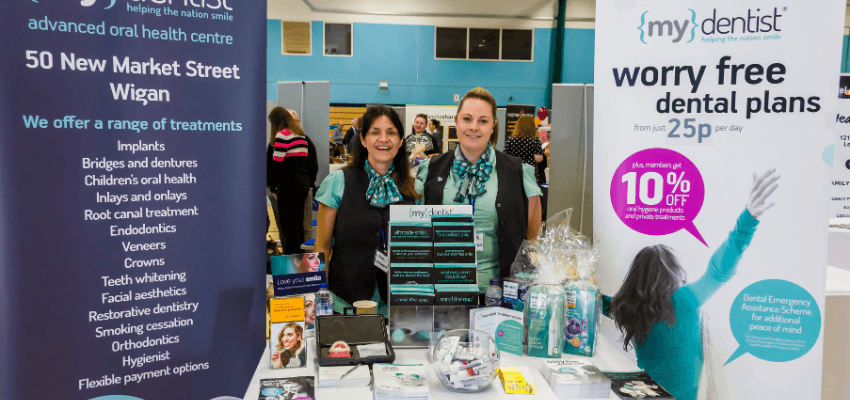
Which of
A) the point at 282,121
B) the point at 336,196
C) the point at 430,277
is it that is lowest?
the point at 430,277

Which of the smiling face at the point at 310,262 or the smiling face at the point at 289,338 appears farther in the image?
the smiling face at the point at 310,262

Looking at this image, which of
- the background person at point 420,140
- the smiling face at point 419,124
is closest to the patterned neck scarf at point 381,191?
the background person at point 420,140

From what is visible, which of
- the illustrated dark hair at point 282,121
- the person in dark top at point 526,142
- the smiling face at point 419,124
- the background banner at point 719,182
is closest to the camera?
the background banner at point 719,182

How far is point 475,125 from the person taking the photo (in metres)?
2.57

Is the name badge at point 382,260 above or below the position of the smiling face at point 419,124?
below

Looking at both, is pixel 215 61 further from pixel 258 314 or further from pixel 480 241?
pixel 480 241

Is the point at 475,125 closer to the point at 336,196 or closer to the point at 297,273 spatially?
the point at 336,196

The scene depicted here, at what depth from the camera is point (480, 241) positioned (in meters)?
2.44

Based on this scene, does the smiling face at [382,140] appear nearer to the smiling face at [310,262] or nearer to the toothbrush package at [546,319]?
the smiling face at [310,262]

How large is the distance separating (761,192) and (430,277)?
1323mm

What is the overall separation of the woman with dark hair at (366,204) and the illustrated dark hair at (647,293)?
1.04 m

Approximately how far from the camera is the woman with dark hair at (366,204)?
2.46m

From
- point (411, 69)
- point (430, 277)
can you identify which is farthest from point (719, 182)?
point (411, 69)

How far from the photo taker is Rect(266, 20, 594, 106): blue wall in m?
12.7
